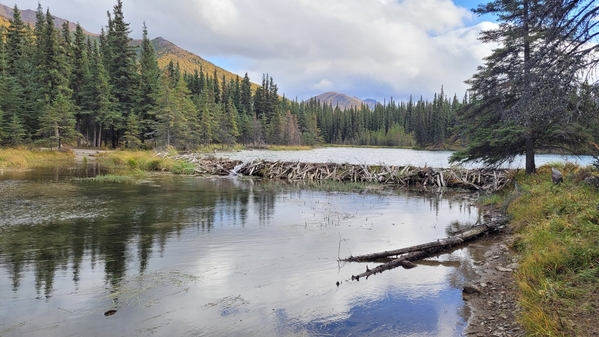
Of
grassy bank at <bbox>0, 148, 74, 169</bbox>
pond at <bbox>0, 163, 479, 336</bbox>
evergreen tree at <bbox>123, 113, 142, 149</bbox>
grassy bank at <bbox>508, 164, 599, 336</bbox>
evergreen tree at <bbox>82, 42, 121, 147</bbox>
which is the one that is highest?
evergreen tree at <bbox>82, 42, 121, 147</bbox>

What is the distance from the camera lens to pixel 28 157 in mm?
32156

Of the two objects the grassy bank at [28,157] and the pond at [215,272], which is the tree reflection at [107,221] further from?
the grassy bank at [28,157]

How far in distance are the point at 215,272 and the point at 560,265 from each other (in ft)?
20.2

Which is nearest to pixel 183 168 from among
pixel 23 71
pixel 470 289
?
pixel 470 289

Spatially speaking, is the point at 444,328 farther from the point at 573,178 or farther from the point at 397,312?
the point at 573,178

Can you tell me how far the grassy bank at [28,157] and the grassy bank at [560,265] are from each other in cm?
3269

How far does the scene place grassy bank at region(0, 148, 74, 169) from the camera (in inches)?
1099

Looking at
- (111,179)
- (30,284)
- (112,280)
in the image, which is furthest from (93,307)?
(111,179)

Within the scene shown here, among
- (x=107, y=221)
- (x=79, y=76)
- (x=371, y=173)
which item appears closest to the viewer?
(x=107, y=221)

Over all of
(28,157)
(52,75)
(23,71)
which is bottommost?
(28,157)

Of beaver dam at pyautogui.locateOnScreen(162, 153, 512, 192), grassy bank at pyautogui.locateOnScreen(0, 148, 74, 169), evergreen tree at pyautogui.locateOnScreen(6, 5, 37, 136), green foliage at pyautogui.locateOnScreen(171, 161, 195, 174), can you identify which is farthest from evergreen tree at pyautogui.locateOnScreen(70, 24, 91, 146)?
beaver dam at pyautogui.locateOnScreen(162, 153, 512, 192)

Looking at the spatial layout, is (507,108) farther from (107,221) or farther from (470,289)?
(107,221)

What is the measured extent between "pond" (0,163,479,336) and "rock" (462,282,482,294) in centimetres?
24

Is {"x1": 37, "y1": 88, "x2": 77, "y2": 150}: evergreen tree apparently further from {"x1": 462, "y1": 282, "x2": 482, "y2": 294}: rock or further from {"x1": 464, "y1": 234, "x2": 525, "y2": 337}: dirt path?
{"x1": 462, "y1": 282, "x2": 482, "y2": 294}: rock
